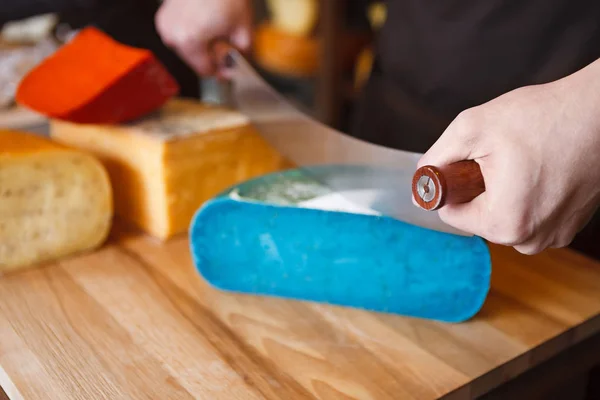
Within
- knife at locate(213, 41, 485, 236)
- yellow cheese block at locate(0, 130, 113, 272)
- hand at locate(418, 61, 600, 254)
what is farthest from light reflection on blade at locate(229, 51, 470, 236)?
yellow cheese block at locate(0, 130, 113, 272)

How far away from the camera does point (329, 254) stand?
2.47 ft

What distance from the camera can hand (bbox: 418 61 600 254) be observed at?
1.73ft

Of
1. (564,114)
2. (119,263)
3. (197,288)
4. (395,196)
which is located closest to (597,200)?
(564,114)

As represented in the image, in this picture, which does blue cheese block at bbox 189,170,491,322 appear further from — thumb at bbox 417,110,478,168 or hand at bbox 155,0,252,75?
hand at bbox 155,0,252,75

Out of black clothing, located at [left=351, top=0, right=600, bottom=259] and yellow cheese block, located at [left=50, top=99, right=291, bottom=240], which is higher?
black clothing, located at [left=351, top=0, right=600, bottom=259]

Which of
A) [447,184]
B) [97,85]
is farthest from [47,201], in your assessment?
[447,184]

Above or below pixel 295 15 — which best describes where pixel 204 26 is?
above

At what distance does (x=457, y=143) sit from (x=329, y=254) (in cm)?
25

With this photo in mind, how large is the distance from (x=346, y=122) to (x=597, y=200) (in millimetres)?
1765

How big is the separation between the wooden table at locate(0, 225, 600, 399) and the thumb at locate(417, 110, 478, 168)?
23cm

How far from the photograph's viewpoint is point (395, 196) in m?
0.69

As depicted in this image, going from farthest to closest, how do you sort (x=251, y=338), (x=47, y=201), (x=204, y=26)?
(x=204, y=26) < (x=47, y=201) < (x=251, y=338)

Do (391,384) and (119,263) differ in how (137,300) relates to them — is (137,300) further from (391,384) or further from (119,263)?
(391,384)

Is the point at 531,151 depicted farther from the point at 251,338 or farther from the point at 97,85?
the point at 97,85
